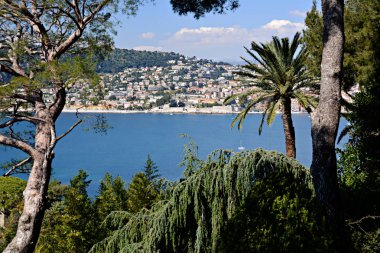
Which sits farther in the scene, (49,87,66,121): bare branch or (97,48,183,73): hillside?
(97,48,183,73): hillside

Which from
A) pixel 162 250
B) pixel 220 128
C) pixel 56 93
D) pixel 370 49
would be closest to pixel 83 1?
pixel 56 93

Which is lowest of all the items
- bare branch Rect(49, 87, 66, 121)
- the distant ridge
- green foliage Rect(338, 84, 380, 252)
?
green foliage Rect(338, 84, 380, 252)

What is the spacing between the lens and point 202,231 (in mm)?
4727

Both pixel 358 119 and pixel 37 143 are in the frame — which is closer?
pixel 37 143

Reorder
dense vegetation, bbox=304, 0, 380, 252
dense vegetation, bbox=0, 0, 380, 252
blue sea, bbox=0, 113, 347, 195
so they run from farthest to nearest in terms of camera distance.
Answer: blue sea, bbox=0, 113, 347, 195
dense vegetation, bbox=304, 0, 380, 252
dense vegetation, bbox=0, 0, 380, 252

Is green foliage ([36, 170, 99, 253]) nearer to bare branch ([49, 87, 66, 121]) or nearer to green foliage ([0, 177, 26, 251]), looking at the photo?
green foliage ([0, 177, 26, 251])

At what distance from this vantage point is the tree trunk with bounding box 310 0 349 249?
440cm

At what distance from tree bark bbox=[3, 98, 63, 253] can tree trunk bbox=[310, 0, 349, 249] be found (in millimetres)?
3936

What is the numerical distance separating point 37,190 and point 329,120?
426 centimetres

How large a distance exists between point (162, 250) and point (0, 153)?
6947cm

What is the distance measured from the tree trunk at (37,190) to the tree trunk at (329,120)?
3949 millimetres

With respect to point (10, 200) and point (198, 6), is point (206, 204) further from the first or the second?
point (10, 200)

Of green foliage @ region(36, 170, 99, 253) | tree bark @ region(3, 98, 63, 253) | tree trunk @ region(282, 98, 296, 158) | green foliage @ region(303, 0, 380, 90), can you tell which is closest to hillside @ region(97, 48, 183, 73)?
green foliage @ region(303, 0, 380, 90)

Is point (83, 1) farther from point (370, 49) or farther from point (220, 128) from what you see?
point (220, 128)
